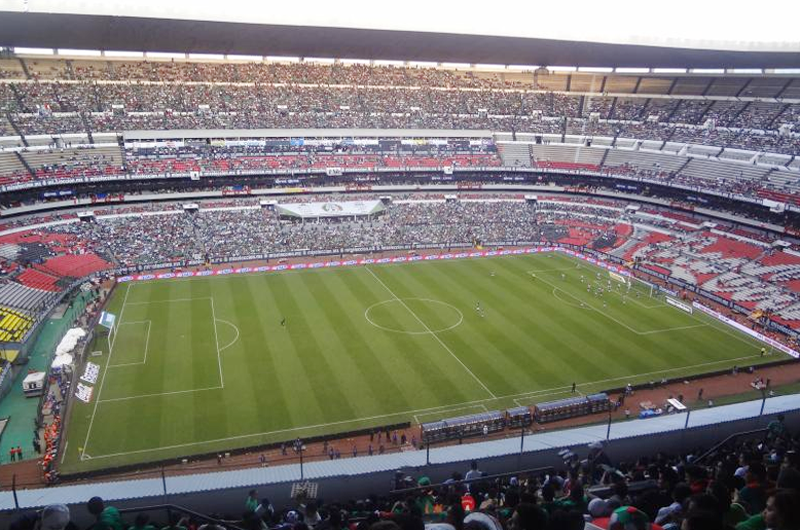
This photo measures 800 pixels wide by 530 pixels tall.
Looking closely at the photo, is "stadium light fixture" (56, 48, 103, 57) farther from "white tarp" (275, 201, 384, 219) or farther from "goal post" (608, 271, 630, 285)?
"goal post" (608, 271, 630, 285)

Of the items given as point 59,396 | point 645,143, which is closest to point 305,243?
point 59,396

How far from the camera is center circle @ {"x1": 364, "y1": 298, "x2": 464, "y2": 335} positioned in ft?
124

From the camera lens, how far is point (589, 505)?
6957 mm

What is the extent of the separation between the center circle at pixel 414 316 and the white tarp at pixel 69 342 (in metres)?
17.8

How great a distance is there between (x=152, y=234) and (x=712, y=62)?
66590 millimetres

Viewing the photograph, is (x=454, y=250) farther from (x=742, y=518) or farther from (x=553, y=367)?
(x=742, y=518)

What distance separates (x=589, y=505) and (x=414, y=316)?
32.8 m

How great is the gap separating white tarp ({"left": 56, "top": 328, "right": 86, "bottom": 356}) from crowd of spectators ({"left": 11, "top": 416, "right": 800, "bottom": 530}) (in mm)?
22483

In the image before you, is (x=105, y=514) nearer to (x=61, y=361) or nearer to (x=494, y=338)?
(x=61, y=361)

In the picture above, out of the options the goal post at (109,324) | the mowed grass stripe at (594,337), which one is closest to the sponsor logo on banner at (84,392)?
the goal post at (109,324)

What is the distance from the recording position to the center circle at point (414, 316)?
37688 mm

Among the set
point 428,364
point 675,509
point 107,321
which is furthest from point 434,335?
point 675,509

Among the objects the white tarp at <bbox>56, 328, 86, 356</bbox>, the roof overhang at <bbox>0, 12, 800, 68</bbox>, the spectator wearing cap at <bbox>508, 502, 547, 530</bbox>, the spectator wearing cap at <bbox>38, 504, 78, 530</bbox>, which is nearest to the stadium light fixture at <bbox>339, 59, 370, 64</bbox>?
the roof overhang at <bbox>0, 12, 800, 68</bbox>

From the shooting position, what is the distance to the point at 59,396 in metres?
28.0
